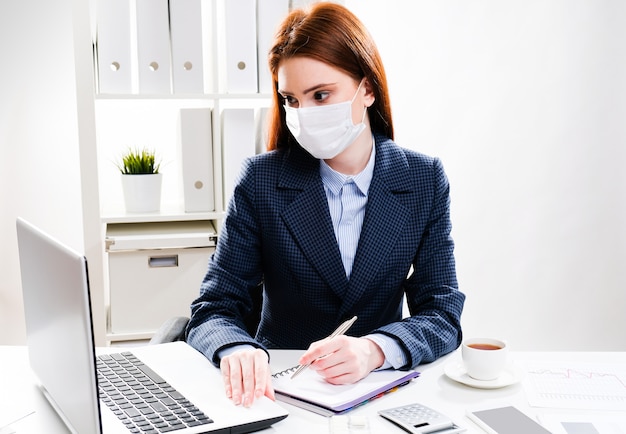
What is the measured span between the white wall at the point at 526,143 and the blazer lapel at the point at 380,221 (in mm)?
1431

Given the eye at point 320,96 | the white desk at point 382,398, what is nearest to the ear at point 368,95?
the eye at point 320,96

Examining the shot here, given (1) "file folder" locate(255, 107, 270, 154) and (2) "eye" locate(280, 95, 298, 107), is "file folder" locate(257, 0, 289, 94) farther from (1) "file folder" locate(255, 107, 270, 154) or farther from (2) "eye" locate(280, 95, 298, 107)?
(2) "eye" locate(280, 95, 298, 107)

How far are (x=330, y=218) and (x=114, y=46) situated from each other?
3.50ft

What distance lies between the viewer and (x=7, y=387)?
1.20 m

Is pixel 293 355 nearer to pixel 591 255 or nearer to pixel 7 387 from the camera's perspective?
pixel 7 387

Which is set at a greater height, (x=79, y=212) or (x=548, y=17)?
(x=548, y=17)

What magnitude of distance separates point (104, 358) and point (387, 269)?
2.05 ft

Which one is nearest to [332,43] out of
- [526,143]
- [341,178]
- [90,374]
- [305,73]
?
[305,73]

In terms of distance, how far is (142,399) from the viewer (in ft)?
3.45

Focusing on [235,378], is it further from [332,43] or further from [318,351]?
[332,43]

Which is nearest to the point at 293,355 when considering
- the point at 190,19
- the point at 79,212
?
the point at 190,19

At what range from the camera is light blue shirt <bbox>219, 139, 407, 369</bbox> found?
1.55 m

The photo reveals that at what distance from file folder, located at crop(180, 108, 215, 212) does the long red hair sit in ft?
2.18

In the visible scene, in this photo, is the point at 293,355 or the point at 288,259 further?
the point at 288,259
